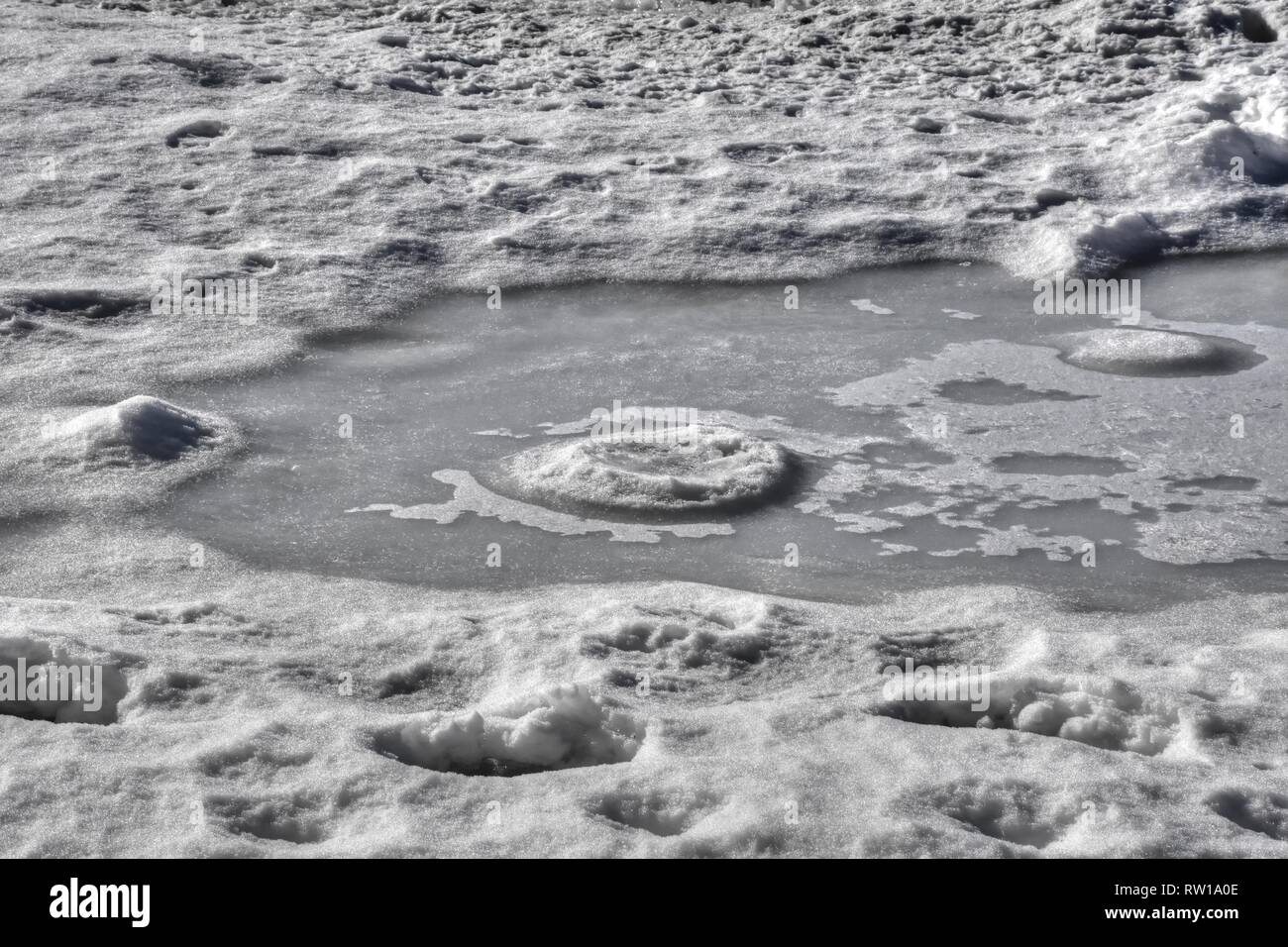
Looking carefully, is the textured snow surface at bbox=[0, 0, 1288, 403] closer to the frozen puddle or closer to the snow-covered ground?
the snow-covered ground

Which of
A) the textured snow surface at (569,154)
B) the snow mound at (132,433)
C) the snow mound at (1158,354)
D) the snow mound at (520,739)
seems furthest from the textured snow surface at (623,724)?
the textured snow surface at (569,154)

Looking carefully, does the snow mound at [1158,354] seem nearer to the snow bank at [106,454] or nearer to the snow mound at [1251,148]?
the snow mound at [1251,148]

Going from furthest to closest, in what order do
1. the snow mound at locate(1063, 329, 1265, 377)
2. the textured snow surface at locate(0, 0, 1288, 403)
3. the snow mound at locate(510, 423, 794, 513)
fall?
the textured snow surface at locate(0, 0, 1288, 403)
the snow mound at locate(1063, 329, 1265, 377)
the snow mound at locate(510, 423, 794, 513)

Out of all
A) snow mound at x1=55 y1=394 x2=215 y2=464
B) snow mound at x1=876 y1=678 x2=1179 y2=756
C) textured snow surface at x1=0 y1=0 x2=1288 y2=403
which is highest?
textured snow surface at x1=0 y1=0 x2=1288 y2=403

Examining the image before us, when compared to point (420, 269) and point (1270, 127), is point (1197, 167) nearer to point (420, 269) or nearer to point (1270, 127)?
point (1270, 127)

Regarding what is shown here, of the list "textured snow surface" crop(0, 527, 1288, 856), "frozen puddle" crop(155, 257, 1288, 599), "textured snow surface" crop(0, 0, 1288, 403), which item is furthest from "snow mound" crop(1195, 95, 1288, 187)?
"textured snow surface" crop(0, 527, 1288, 856)

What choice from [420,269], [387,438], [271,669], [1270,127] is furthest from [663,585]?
[1270,127]
